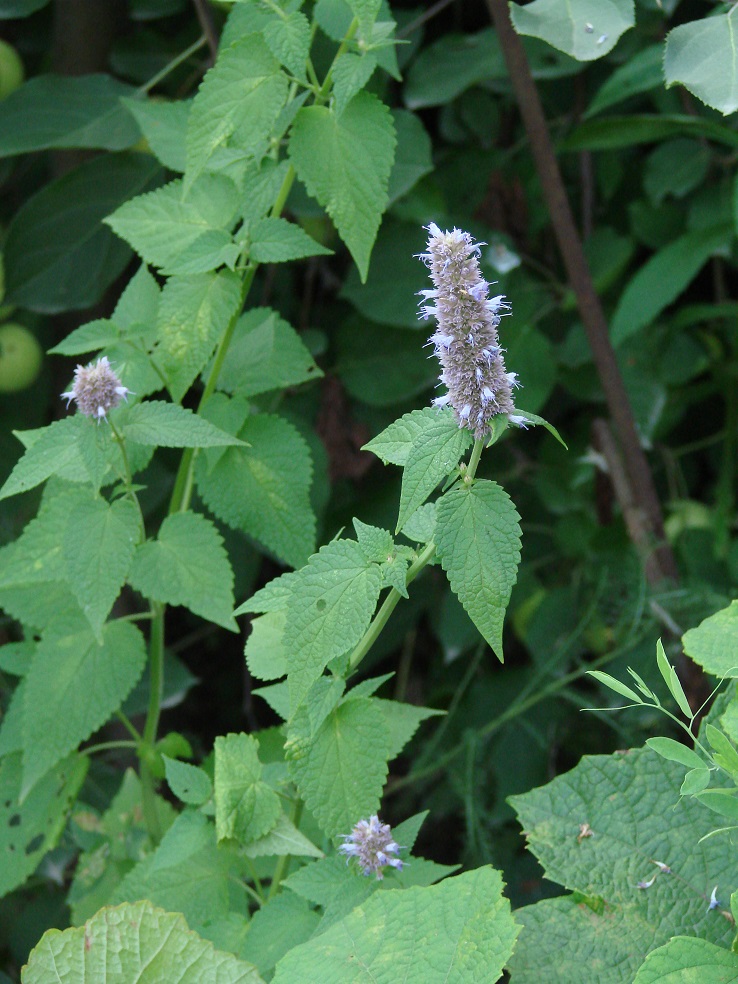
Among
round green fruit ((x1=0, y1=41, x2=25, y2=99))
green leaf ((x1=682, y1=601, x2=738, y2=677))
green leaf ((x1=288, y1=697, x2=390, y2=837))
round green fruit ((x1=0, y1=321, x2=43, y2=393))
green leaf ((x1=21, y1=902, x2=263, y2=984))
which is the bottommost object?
green leaf ((x1=21, y1=902, x2=263, y2=984))

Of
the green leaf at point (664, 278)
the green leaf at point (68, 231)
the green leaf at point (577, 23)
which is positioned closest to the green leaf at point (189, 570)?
the green leaf at point (577, 23)

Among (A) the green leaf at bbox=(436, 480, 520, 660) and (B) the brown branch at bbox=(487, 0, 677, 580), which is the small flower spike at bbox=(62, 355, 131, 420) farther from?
(B) the brown branch at bbox=(487, 0, 677, 580)

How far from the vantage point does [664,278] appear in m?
1.35

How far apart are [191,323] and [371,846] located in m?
0.43

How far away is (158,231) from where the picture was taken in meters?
0.86

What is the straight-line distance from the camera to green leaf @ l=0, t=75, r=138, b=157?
1.24 metres

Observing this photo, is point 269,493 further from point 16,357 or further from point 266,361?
point 16,357

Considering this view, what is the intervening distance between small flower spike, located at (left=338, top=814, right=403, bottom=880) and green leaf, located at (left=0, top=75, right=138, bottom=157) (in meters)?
0.94

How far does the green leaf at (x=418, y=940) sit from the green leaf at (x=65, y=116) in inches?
39.4

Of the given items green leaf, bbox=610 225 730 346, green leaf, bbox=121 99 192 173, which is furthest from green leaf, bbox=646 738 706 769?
green leaf, bbox=610 225 730 346

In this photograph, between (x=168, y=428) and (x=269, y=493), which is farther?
(x=269, y=493)

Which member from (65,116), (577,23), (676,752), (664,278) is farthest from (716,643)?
(65,116)

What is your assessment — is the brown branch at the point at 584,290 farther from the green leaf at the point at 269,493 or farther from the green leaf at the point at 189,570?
the green leaf at the point at 189,570

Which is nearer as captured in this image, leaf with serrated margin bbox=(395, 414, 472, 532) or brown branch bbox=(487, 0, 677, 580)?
leaf with serrated margin bbox=(395, 414, 472, 532)
